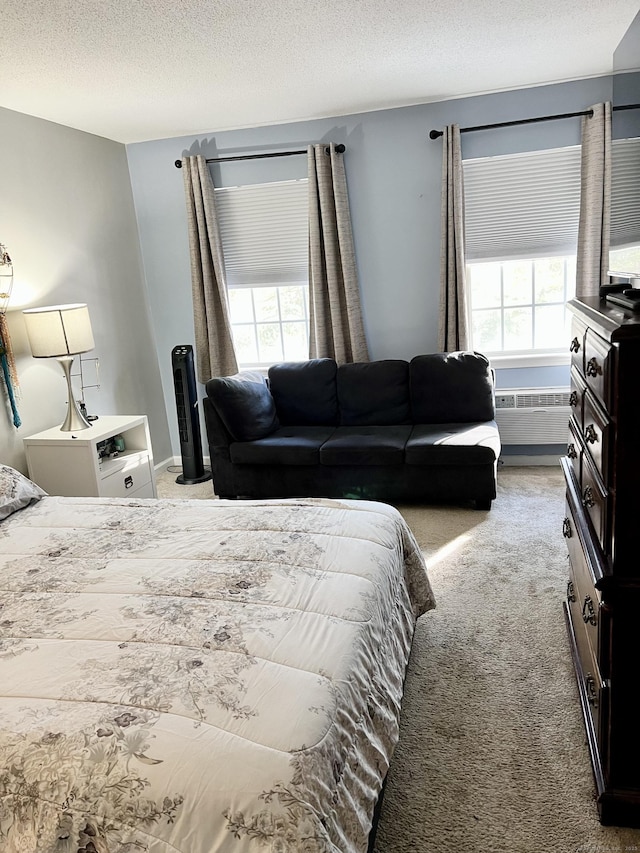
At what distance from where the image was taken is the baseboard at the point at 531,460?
4719 millimetres

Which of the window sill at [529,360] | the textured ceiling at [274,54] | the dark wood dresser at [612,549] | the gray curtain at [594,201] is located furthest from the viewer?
the window sill at [529,360]

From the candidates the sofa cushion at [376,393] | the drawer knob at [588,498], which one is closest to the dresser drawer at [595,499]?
the drawer knob at [588,498]

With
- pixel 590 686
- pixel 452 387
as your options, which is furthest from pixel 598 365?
pixel 452 387

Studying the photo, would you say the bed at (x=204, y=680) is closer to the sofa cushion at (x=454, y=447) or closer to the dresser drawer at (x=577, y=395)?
the dresser drawer at (x=577, y=395)

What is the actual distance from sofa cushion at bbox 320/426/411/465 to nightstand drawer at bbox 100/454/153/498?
1.16 metres

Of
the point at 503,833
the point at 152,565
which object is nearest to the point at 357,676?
the point at 503,833

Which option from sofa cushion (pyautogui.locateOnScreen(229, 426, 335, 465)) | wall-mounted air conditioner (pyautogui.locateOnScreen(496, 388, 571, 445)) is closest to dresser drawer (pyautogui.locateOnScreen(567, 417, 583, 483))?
sofa cushion (pyautogui.locateOnScreen(229, 426, 335, 465))

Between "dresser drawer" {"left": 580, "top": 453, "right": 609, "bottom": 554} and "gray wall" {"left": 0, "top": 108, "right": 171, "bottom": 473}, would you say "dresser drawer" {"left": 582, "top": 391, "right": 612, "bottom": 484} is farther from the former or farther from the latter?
"gray wall" {"left": 0, "top": 108, "right": 171, "bottom": 473}

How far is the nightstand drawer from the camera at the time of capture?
3.82 meters

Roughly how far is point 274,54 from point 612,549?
290 centimetres

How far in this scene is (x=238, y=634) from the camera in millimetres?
1702

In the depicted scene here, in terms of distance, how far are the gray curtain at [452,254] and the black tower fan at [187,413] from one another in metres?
1.88

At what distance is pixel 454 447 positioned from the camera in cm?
392

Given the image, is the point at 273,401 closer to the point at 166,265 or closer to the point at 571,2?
the point at 166,265
